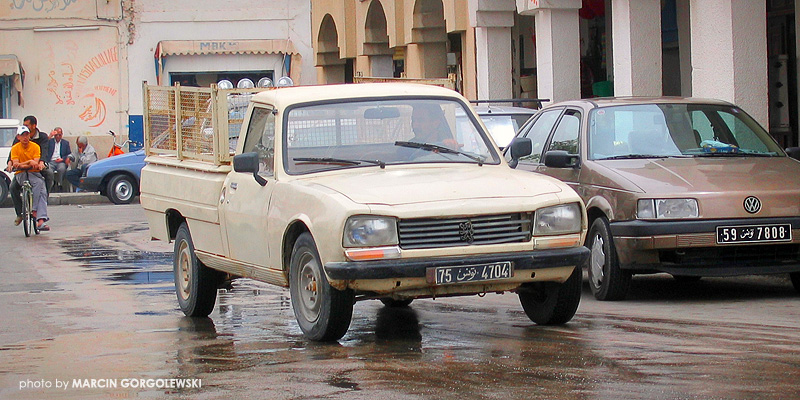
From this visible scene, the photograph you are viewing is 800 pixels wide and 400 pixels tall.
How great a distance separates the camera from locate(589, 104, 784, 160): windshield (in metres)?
10.7

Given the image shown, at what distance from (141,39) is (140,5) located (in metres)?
1.05

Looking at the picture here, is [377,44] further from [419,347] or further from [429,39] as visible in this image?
[419,347]

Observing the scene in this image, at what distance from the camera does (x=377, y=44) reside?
1272 inches

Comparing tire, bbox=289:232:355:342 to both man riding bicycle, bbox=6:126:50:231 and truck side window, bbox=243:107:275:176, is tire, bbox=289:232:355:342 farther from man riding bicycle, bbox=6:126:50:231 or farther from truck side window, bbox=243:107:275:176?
man riding bicycle, bbox=6:126:50:231

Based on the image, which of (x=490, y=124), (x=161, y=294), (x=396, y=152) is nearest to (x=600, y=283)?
(x=396, y=152)

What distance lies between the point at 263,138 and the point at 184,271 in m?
1.82

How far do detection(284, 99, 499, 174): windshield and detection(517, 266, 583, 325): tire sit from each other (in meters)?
0.96

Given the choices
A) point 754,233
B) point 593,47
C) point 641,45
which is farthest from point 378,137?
point 593,47

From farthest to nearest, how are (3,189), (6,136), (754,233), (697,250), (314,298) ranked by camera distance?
(6,136) < (3,189) < (697,250) < (754,233) < (314,298)

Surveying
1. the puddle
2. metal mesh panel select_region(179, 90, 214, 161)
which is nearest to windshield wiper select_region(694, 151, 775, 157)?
metal mesh panel select_region(179, 90, 214, 161)

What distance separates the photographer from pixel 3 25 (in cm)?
3925

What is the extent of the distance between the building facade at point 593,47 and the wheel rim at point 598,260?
475cm

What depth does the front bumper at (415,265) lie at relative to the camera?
292 inches

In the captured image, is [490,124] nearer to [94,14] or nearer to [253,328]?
[253,328]
